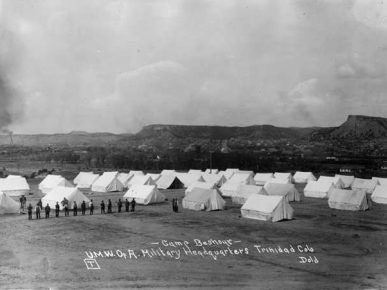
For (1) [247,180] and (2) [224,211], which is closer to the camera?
(2) [224,211]

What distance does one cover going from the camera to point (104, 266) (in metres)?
15.9

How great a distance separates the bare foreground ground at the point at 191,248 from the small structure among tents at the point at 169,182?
18.8 meters

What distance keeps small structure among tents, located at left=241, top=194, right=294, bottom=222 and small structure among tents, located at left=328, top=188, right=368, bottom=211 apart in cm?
764

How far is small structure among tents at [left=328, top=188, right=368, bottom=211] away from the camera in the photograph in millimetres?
32781

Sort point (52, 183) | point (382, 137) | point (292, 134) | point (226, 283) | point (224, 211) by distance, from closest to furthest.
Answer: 1. point (226, 283)
2. point (224, 211)
3. point (52, 183)
4. point (382, 137)
5. point (292, 134)

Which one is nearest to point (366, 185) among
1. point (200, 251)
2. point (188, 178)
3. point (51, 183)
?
point (188, 178)

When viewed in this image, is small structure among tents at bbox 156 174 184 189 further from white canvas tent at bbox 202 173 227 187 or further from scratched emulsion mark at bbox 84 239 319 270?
scratched emulsion mark at bbox 84 239 319 270

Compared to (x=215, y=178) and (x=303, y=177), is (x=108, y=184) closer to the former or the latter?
(x=215, y=178)

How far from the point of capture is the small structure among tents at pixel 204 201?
31859mm

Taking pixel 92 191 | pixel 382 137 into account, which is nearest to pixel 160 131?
pixel 382 137

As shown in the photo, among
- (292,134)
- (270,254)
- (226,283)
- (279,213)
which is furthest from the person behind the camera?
(292,134)

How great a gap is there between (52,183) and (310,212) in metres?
27.7

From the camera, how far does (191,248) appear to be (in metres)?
19.4

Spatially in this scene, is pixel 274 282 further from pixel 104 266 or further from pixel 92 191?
pixel 92 191
